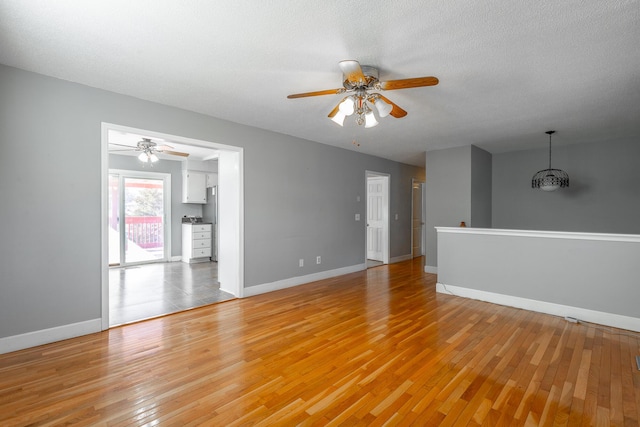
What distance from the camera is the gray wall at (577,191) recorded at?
16.3 ft

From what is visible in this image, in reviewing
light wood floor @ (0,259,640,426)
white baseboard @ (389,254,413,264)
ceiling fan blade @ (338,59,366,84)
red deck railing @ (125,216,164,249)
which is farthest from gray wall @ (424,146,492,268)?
red deck railing @ (125,216,164,249)

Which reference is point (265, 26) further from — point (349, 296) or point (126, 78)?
A: point (349, 296)

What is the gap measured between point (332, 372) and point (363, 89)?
2360 mm

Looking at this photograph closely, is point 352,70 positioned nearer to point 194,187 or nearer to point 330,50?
point 330,50

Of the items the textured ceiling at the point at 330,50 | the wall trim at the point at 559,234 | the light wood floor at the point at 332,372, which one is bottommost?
the light wood floor at the point at 332,372

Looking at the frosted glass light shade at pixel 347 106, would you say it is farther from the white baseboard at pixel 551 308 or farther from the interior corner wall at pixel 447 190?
the interior corner wall at pixel 447 190

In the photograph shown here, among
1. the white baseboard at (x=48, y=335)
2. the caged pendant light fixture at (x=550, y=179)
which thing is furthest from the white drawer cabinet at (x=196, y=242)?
the caged pendant light fixture at (x=550, y=179)

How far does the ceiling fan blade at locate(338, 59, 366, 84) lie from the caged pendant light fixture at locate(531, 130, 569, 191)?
4.64 m

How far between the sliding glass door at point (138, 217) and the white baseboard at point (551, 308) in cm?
631

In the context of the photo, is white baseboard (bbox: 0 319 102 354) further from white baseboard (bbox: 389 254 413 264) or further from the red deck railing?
white baseboard (bbox: 389 254 413 264)

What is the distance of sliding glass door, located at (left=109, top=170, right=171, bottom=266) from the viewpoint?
647 centimetres

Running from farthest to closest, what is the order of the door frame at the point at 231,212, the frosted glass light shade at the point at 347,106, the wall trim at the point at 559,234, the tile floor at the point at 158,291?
the door frame at the point at 231,212
the tile floor at the point at 158,291
the wall trim at the point at 559,234
the frosted glass light shade at the point at 347,106

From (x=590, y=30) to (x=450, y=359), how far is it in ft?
8.65

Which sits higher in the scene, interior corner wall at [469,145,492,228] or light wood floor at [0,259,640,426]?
interior corner wall at [469,145,492,228]
